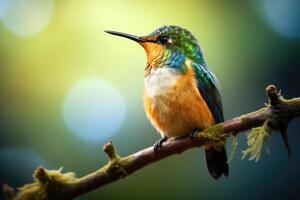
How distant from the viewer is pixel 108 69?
6.32 metres

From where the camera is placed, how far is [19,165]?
6.07m

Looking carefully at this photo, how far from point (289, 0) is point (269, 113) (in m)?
4.11

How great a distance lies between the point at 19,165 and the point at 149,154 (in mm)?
3608

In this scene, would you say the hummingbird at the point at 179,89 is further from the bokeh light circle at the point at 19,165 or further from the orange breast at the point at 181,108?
the bokeh light circle at the point at 19,165

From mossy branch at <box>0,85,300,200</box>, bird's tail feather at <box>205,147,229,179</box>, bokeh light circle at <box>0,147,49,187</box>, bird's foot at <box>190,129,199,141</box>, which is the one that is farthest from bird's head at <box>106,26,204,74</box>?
bokeh light circle at <box>0,147,49,187</box>

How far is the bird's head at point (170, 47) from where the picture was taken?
11.6 feet

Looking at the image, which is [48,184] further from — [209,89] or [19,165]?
[19,165]

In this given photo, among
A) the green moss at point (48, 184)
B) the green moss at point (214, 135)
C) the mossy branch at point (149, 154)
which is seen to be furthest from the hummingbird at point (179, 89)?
the green moss at point (48, 184)

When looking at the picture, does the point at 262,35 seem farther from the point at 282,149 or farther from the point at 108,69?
the point at 108,69

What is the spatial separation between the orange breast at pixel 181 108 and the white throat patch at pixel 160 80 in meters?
0.02

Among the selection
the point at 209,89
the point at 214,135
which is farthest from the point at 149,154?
the point at 209,89

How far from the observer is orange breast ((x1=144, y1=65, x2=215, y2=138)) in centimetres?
337

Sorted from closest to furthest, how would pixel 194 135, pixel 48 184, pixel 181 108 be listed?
1. pixel 48 184
2. pixel 194 135
3. pixel 181 108

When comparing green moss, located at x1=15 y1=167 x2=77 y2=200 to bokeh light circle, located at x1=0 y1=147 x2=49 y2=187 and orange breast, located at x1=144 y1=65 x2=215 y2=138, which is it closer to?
orange breast, located at x1=144 y1=65 x2=215 y2=138
